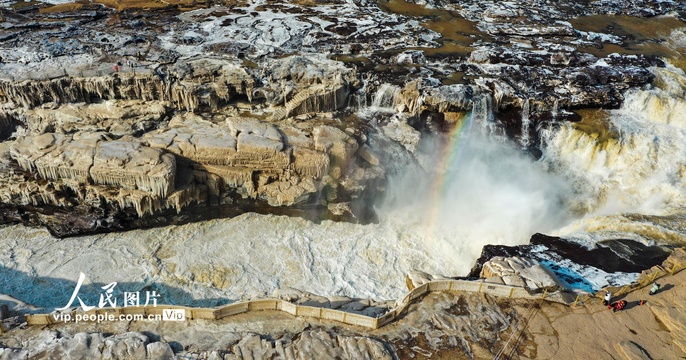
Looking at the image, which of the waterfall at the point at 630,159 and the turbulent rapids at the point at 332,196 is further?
the waterfall at the point at 630,159

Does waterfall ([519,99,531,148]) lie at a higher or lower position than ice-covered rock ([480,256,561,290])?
higher

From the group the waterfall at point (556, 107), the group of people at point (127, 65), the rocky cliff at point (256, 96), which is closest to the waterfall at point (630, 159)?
the waterfall at point (556, 107)

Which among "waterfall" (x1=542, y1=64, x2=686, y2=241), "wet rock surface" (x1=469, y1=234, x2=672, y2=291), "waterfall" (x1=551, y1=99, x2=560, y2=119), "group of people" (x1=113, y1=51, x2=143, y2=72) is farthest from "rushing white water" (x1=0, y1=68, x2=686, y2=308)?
"group of people" (x1=113, y1=51, x2=143, y2=72)

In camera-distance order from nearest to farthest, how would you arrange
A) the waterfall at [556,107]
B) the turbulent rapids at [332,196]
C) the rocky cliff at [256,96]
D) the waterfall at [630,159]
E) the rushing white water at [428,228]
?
the turbulent rapids at [332,196]
the rushing white water at [428,228]
the rocky cliff at [256,96]
the waterfall at [630,159]
the waterfall at [556,107]

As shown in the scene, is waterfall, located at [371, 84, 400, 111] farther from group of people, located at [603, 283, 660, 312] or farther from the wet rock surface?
group of people, located at [603, 283, 660, 312]

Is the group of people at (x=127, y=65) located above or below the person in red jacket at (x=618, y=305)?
Result: above

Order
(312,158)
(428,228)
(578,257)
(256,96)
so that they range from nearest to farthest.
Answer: (578,257), (312,158), (428,228), (256,96)

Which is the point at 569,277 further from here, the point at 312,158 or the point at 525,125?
the point at 312,158

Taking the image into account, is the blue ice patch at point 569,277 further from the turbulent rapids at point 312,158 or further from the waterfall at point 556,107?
the waterfall at point 556,107

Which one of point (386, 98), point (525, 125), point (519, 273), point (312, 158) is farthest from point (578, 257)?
point (386, 98)

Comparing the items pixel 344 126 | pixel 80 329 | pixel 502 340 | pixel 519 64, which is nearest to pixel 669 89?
pixel 519 64

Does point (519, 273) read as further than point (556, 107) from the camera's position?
No
